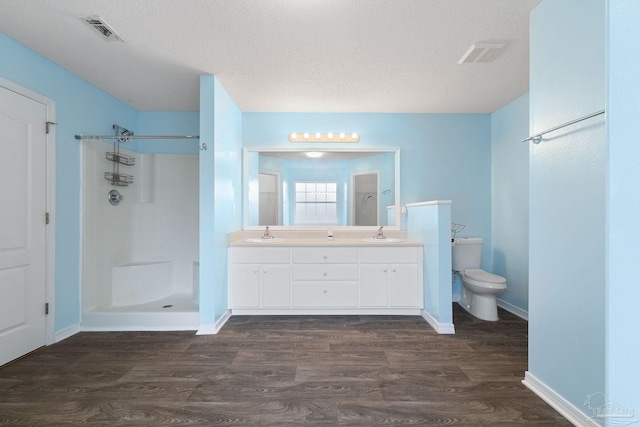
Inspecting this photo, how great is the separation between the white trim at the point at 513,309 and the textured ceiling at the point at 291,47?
224cm

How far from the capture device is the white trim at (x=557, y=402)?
4.55ft

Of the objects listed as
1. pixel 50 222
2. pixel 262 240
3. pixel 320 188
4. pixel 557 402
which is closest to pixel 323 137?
pixel 320 188

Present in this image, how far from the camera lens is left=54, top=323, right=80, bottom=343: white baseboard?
7.94ft

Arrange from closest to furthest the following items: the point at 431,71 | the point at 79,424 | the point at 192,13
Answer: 1. the point at 79,424
2. the point at 192,13
3. the point at 431,71

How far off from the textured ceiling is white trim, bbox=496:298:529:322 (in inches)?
88.1

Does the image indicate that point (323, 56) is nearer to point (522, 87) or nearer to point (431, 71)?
point (431, 71)

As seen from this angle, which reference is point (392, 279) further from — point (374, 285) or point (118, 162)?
point (118, 162)

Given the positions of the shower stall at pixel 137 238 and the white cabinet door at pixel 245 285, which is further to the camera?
the white cabinet door at pixel 245 285

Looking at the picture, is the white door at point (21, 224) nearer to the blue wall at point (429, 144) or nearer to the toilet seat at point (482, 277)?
the blue wall at point (429, 144)

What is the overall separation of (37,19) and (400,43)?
2399 mm

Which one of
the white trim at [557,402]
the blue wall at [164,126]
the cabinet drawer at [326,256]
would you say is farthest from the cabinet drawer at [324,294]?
the blue wall at [164,126]

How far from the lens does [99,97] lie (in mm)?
2889

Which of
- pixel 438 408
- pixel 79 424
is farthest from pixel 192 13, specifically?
pixel 438 408

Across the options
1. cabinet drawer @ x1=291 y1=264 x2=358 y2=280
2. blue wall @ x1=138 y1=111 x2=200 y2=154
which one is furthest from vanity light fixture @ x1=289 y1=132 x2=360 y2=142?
cabinet drawer @ x1=291 y1=264 x2=358 y2=280
